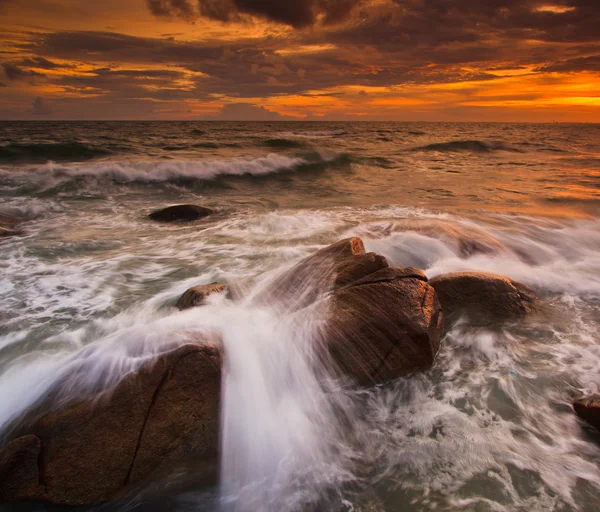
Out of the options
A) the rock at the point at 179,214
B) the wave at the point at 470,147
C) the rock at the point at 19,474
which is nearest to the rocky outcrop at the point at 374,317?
the rock at the point at 19,474

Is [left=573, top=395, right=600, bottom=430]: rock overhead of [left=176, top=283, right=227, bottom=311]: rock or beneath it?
overhead

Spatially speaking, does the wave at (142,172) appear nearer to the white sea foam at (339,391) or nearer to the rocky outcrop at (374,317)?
the white sea foam at (339,391)

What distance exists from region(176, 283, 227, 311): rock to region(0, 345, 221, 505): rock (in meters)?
1.76

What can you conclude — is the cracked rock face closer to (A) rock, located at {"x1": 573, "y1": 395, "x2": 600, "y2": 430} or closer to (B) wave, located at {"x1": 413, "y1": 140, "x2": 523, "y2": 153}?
(A) rock, located at {"x1": 573, "y1": 395, "x2": 600, "y2": 430}

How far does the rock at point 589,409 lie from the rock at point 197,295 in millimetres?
3932

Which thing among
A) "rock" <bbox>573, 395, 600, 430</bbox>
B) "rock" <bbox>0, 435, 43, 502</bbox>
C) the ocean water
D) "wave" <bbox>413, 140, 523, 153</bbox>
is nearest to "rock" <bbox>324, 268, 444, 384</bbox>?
the ocean water

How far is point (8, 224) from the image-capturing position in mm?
9953

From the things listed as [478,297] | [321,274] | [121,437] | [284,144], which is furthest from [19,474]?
[284,144]

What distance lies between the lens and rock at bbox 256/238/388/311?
4609mm

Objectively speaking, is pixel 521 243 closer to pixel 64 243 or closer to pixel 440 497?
pixel 440 497

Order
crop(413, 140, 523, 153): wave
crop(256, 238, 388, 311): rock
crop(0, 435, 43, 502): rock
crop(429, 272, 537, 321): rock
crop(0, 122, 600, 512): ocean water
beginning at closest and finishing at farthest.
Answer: crop(0, 435, 43, 502): rock
crop(0, 122, 600, 512): ocean water
crop(256, 238, 388, 311): rock
crop(429, 272, 537, 321): rock
crop(413, 140, 523, 153): wave

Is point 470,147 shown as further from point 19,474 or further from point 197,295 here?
point 19,474

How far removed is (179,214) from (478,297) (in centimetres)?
806

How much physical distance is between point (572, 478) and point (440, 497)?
39.8 inches
